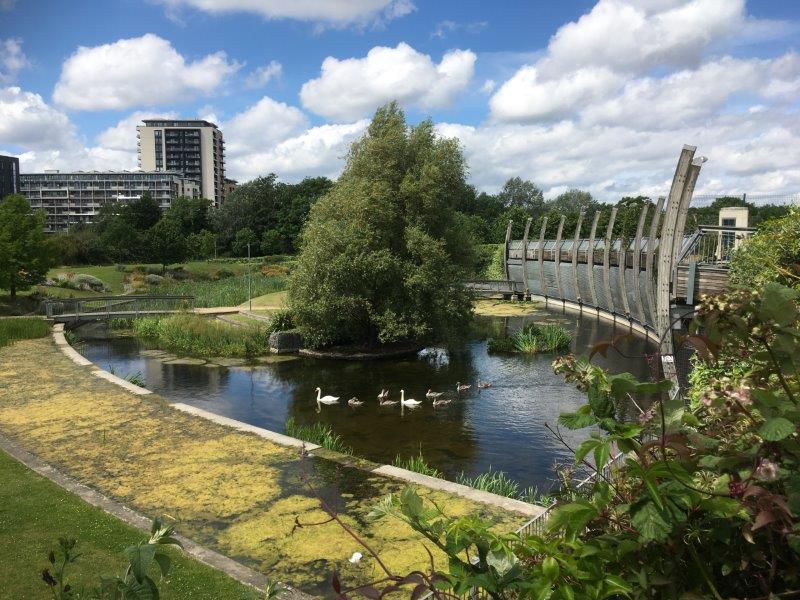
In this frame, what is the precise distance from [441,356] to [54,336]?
515 inches

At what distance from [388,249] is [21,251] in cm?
1755

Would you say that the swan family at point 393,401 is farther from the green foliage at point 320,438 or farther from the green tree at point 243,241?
the green tree at point 243,241

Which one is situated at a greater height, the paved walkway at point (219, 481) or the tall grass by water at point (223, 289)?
the tall grass by water at point (223, 289)

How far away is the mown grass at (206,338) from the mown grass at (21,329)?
3.80m

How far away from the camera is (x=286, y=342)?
826 inches

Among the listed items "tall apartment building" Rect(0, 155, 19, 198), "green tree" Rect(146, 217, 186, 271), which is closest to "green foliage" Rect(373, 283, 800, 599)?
"green tree" Rect(146, 217, 186, 271)

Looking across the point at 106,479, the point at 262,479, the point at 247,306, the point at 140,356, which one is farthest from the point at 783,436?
the point at 247,306

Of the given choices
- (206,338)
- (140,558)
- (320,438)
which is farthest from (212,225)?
(140,558)

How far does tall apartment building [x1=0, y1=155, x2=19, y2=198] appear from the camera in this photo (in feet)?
361

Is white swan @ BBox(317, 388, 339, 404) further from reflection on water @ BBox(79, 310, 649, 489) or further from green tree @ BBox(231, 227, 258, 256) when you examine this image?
green tree @ BBox(231, 227, 258, 256)

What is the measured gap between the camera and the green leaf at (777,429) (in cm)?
147

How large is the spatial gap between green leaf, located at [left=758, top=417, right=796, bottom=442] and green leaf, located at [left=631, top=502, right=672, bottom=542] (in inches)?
12.5

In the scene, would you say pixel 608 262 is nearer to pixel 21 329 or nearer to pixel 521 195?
pixel 21 329

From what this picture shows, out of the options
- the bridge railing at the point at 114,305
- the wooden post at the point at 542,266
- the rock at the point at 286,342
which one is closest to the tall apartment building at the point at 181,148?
the bridge railing at the point at 114,305
